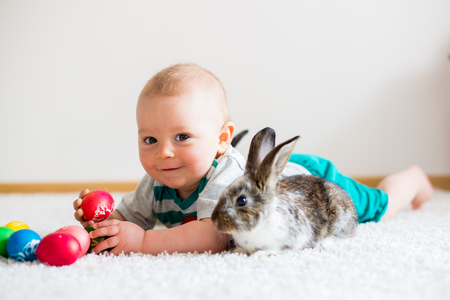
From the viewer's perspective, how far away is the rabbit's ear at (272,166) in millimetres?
800

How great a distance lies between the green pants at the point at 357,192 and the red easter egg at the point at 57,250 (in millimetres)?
921

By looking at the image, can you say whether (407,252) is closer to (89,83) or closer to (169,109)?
(169,109)

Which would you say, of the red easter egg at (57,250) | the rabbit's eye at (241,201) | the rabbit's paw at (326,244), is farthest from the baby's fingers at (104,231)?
the rabbit's paw at (326,244)

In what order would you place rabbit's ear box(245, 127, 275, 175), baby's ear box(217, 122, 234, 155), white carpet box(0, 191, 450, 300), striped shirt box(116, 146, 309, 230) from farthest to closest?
baby's ear box(217, 122, 234, 155)
striped shirt box(116, 146, 309, 230)
rabbit's ear box(245, 127, 275, 175)
white carpet box(0, 191, 450, 300)

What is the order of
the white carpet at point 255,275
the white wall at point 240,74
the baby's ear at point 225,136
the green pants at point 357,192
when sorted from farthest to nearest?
the white wall at point 240,74 → the green pants at point 357,192 → the baby's ear at point 225,136 → the white carpet at point 255,275

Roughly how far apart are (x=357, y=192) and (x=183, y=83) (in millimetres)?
799

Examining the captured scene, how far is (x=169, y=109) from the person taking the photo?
102 cm

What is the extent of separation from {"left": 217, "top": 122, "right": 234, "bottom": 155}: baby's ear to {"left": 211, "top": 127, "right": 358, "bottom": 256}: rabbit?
9.7 inches

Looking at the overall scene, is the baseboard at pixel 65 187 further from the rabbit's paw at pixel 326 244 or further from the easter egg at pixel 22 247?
the rabbit's paw at pixel 326 244

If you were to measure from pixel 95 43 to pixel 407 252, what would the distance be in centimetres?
219

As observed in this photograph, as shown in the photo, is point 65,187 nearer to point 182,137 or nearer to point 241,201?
point 182,137

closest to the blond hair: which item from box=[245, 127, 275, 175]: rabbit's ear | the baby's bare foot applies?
box=[245, 127, 275, 175]: rabbit's ear

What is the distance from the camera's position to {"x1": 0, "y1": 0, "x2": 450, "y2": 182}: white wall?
94.7 inches

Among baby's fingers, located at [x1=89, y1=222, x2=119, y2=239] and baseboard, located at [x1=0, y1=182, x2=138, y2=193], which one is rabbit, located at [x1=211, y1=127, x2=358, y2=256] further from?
baseboard, located at [x1=0, y1=182, x2=138, y2=193]
